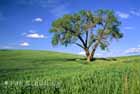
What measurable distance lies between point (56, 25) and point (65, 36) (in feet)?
9.82

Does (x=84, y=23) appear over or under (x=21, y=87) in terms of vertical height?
over

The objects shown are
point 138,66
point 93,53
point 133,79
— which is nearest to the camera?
point 133,79

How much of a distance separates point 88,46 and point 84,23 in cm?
493

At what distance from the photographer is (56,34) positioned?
56.9m

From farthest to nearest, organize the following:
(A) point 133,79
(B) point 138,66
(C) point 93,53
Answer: (C) point 93,53 < (B) point 138,66 < (A) point 133,79

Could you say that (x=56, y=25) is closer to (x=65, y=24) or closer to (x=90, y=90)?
(x=65, y=24)

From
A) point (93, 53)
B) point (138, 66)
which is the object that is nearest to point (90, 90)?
A: point (138, 66)

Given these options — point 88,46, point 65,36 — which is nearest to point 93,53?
point 88,46

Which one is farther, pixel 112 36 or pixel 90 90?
pixel 112 36

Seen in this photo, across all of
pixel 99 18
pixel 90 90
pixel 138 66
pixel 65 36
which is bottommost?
pixel 90 90

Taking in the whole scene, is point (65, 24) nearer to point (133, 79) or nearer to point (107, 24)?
point (107, 24)

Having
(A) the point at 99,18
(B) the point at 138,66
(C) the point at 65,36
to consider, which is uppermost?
(A) the point at 99,18

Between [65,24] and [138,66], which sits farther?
[65,24]

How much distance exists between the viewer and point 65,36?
55812 millimetres
